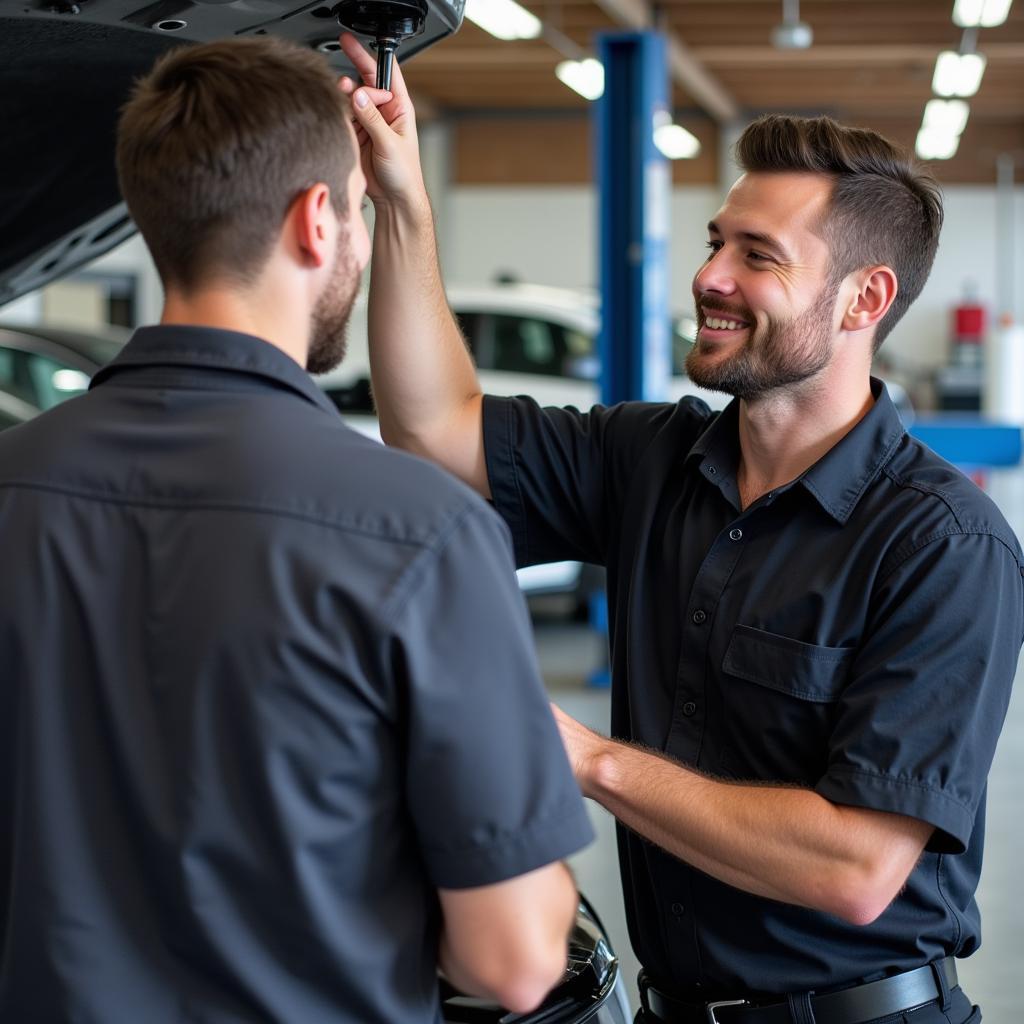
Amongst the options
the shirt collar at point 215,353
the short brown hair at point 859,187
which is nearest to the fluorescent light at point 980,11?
the short brown hair at point 859,187

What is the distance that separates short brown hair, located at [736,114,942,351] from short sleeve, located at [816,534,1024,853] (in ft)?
1.42

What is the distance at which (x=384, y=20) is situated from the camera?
4.92 feet

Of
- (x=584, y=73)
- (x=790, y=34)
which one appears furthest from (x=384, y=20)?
(x=584, y=73)

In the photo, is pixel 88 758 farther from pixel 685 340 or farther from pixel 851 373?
pixel 685 340

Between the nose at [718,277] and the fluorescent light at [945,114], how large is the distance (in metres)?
12.8

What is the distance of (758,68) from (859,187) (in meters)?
13.5

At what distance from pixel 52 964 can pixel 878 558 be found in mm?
950

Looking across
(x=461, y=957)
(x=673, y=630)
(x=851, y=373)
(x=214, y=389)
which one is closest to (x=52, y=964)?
(x=461, y=957)

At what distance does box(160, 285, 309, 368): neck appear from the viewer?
1.09 m

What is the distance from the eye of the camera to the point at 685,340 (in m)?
8.15

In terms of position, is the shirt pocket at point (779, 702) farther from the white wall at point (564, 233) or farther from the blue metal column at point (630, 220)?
the white wall at point (564, 233)

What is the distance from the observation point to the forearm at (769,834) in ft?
4.74

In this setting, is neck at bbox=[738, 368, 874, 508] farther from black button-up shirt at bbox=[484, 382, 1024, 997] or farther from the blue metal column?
the blue metal column

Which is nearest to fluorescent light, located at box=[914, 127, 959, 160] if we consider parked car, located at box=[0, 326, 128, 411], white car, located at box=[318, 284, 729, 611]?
white car, located at box=[318, 284, 729, 611]
